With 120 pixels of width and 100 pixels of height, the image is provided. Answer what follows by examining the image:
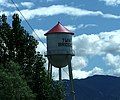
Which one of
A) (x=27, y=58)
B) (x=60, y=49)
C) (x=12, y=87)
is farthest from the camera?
(x=60, y=49)

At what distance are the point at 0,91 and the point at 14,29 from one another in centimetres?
1435

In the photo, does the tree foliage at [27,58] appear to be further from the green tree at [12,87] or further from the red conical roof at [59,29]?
the red conical roof at [59,29]

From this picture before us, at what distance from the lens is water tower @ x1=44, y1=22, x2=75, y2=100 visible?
70.1 m

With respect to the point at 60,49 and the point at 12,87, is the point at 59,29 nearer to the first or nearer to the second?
the point at 60,49

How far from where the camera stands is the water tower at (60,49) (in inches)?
2758

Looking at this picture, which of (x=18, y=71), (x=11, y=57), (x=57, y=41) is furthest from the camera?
(x=57, y=41)

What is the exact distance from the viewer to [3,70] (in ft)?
139

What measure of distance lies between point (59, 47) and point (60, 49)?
Result: 401 mm

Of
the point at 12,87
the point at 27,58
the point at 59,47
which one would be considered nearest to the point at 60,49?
the point at 59,47

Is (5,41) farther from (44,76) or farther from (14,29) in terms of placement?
(44,76)

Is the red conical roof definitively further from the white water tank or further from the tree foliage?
the tree foliage

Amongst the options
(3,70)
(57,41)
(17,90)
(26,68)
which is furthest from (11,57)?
(57,41)

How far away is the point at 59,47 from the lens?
7044 cm

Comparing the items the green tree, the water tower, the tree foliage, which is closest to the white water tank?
the water tower
